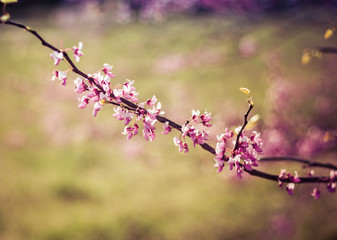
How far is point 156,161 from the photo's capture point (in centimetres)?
480

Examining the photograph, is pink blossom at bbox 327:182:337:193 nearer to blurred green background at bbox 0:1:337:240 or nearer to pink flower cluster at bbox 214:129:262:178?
pink flower cluster at bbox 214:129:262:178

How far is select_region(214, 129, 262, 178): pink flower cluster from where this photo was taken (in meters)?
1.08

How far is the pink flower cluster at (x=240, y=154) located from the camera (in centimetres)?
108

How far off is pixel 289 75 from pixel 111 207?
215 inches

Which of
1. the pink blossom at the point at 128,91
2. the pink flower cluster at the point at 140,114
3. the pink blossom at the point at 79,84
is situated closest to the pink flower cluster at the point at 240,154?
the pink flower cluster at the point at 140,114

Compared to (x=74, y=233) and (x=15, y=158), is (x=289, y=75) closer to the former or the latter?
(x=74, y=233)

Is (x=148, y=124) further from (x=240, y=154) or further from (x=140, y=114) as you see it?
(x=240, y=154)

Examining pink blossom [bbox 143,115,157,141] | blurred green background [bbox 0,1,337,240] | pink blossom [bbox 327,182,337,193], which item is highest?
blurred green background [bbox 0,1,337,240]

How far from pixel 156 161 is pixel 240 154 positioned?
3.79 m

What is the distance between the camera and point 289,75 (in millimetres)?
6758

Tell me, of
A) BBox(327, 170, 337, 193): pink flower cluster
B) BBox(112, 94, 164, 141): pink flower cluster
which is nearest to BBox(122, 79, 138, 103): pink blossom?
BBox(112, 94, 164, 141): pink flower cluster

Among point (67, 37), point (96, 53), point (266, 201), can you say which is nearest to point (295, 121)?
point (266, 201)

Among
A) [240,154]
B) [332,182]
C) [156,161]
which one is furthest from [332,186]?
[156,161]

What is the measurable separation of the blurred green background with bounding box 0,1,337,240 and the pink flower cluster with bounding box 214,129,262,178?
6.64 feet
